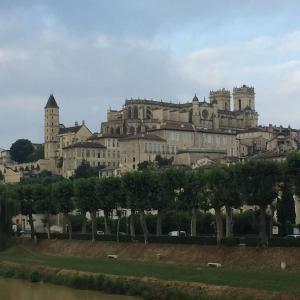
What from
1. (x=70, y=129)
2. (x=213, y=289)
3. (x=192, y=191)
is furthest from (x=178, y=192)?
(x=70, y=129)

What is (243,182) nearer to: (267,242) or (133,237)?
(267,242)

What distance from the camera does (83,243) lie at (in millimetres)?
56719

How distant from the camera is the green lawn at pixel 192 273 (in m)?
30.8

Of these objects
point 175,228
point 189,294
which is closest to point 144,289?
point 189,294

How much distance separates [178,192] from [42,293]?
17.0 metres

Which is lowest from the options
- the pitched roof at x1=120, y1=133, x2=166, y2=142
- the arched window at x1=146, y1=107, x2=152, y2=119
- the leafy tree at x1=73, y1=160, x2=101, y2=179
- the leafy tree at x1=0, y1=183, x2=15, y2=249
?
the leafy tree at x1=0, y1=183, x2=15, y2=249

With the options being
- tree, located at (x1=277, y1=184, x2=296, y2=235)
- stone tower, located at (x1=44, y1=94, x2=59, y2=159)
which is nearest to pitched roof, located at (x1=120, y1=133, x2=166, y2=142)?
stone tower, located at (x1=44, y1=94, x2=59, y2=159)

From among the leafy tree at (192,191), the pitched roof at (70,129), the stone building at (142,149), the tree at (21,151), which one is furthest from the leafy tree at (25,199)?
the tree at (21,151)

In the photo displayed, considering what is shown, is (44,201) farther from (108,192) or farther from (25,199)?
(108,192)

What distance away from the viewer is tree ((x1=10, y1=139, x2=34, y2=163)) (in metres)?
186

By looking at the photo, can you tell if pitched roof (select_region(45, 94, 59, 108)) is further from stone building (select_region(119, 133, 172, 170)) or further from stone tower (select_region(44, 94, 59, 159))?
stone building (select_region(119, 133, 172, 170))

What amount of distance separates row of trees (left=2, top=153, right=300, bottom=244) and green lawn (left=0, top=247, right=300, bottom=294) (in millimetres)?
4853

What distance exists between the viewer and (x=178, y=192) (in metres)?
52.1

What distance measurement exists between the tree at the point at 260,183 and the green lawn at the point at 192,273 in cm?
590
